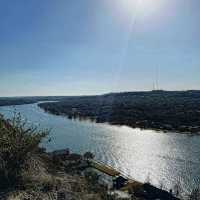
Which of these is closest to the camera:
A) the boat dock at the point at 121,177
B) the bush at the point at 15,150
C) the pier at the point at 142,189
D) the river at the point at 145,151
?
the bush at the point at 15,150

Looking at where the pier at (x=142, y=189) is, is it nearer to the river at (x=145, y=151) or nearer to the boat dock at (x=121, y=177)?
the boat dock at (x=121, y=177)

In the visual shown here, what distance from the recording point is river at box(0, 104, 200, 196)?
150ft

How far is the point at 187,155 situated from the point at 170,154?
3240mm

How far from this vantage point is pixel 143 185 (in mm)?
37031

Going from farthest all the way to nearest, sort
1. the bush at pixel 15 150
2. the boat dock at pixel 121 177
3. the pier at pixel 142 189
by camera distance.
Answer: the boat dock at pixel 121 177 < the pier at pixel 142 189 < the bush at pixel 15 150

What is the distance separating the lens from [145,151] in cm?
6444

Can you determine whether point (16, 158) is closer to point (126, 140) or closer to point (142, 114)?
point (126, 140)

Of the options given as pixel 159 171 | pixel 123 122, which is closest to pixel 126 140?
pixel 159 171

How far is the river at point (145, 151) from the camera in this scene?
4582 centimetres

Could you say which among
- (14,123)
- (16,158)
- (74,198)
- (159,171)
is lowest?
(159,171)

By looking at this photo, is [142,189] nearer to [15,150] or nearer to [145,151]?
[15,150]

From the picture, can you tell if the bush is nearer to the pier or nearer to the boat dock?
the pier

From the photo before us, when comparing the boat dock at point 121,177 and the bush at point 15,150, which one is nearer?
the bush at point 15,150

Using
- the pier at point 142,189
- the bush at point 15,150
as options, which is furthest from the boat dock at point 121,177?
the bush at point 15,150
